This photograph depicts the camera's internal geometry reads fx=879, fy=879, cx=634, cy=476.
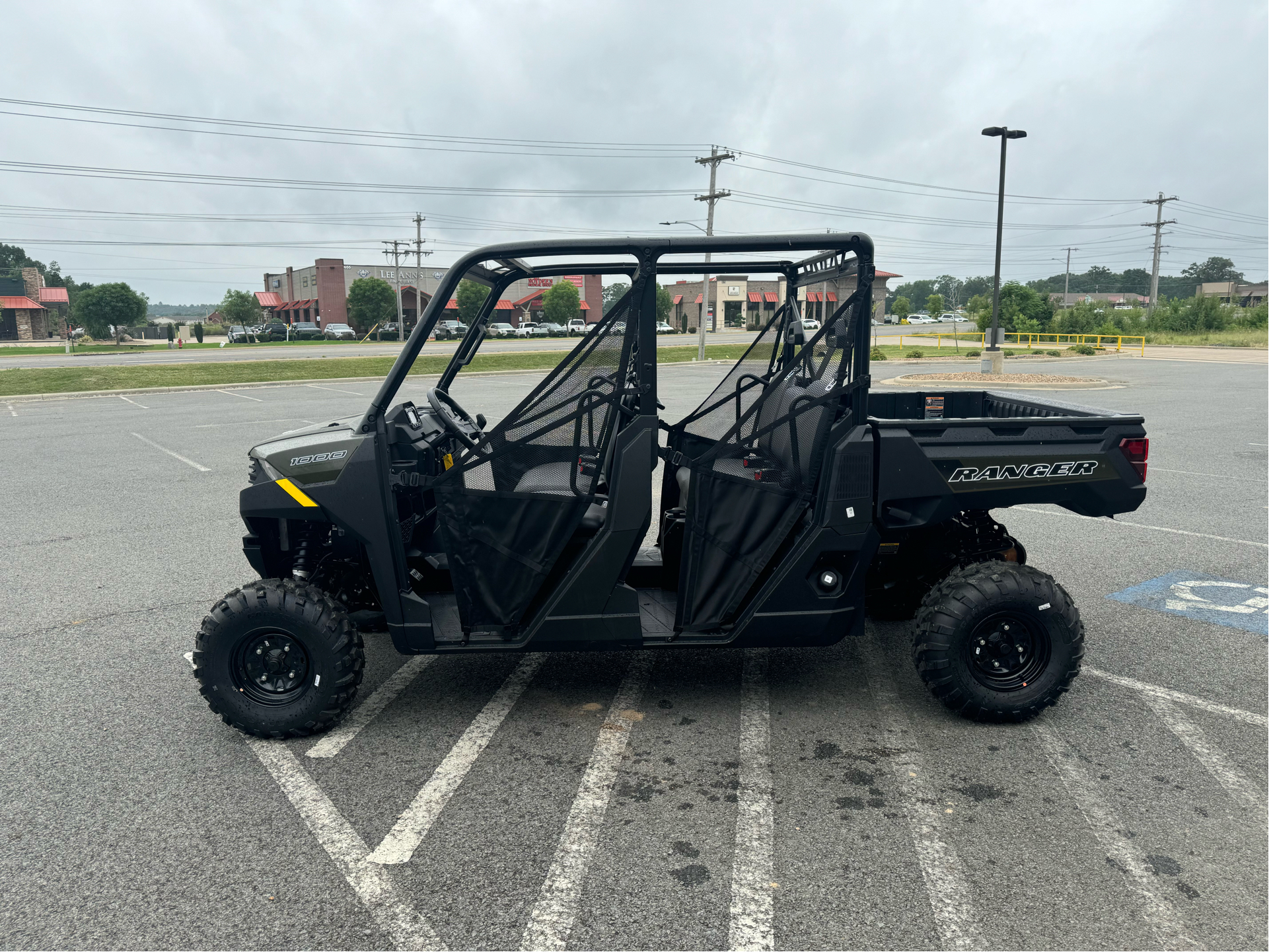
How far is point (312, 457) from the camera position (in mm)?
3648

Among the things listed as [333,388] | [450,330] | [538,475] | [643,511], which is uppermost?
[450,330]

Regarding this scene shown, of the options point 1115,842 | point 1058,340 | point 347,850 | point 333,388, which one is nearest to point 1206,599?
point 1115,842

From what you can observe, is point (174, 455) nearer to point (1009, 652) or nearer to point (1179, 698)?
point (1009, 652)

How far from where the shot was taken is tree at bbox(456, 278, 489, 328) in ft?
12.8

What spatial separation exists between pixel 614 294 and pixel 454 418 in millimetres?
1157

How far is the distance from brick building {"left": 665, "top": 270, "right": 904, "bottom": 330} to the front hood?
4.85 ft

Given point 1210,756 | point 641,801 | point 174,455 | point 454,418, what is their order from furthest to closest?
point 174,455, point 454,418, point 1210,756, point 641,801

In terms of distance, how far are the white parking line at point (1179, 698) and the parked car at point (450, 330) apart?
3.56 meters

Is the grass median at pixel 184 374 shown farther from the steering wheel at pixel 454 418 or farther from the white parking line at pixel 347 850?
the white parking line at pixel 347 850

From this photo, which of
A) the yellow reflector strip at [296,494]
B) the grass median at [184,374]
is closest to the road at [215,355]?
the grass median at [184,374]

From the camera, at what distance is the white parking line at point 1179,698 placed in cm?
395

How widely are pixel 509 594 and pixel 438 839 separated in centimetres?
103

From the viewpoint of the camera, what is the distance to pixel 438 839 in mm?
3012

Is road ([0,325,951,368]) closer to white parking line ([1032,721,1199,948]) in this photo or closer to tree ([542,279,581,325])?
tree ([542,279,581,325])
